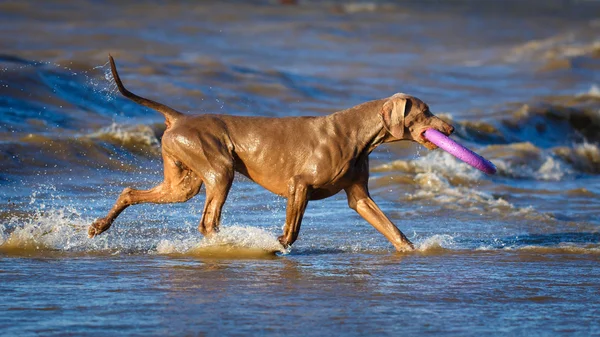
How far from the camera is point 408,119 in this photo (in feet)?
30.1

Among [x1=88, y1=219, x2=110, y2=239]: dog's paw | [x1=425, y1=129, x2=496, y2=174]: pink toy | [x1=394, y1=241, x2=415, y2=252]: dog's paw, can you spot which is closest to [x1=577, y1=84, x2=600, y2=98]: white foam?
[x1=394, y1=241, x2=415, y2=252]: dog's paw

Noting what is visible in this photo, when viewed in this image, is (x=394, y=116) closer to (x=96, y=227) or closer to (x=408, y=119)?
(x=408, y=119)

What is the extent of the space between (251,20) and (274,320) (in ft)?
124

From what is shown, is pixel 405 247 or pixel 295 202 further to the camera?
pixel 405 247

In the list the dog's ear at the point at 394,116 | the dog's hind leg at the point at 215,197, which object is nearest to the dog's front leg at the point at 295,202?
the dog's hind leg at the point at 215,197

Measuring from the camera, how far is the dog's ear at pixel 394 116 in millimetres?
9172

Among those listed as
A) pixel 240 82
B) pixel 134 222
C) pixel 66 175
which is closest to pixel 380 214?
pixel 134 222

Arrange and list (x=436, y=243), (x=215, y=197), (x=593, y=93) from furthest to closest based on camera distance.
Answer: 1. (x=593, y=93)
2. (x=436, y=243)
3. (x=215, y=197)

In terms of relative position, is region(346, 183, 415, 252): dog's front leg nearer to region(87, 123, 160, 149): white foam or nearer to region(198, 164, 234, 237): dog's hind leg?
region(198, 164, 234, 237): dog's hind leg

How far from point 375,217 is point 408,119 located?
0.98 m

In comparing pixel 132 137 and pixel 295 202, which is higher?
pixel 295 202

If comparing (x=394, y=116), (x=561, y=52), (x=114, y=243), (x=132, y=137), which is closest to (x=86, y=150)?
(x=132, y=137)

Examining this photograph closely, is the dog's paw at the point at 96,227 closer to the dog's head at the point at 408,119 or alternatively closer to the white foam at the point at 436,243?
the dog's head at the point at 408,119

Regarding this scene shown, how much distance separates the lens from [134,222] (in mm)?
10883
